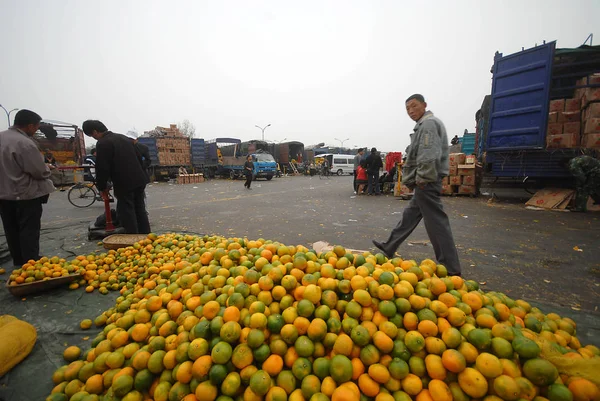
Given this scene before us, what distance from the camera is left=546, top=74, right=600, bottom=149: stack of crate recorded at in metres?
6.61

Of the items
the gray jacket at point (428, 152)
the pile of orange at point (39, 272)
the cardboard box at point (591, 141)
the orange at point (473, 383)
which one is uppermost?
the cardboard box at point (591, 141)

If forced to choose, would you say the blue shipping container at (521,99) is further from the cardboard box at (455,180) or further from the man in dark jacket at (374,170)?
the man in dark jacket at (374,170)

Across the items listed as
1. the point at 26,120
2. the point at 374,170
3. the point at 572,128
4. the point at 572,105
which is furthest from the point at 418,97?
the point at 374,170

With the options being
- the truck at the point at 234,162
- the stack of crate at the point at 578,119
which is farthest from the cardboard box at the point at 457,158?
the truck at the point at 234,162

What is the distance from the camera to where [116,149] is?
4.37 m

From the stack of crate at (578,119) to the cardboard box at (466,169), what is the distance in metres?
3.01

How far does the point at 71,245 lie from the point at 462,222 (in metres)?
8.48

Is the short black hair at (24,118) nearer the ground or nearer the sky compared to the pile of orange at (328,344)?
nearer the sky

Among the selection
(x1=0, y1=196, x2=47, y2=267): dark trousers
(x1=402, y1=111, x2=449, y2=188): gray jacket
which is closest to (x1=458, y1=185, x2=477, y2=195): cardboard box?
(x1=402, y1=111, x2=449, y2=188): gray jacket

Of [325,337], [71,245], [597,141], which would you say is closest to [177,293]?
[325,337]

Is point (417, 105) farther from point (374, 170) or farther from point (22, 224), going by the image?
point (374, 170)

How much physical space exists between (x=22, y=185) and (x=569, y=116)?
12.1 m

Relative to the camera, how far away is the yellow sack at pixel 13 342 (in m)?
1.82

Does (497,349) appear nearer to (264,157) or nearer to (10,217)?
(10,217)
